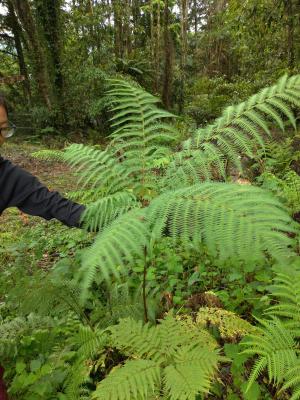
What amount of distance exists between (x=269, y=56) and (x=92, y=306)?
31.3 feet

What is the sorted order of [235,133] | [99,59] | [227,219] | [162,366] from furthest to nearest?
[99,59], [162,366], [235,133], [227,219]

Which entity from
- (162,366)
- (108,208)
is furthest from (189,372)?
(108,208)

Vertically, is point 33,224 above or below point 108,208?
below

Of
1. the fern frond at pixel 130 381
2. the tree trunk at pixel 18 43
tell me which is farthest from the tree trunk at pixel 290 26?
the tree trunk at pixel 18 43

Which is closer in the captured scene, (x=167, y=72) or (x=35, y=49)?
(x=35, y=49)

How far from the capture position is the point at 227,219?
4.28 feet

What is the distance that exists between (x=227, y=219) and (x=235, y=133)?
571 mm

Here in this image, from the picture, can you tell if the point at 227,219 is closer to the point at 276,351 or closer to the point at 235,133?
the point at 235,133

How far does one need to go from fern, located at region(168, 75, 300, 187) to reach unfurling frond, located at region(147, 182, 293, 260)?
26cm

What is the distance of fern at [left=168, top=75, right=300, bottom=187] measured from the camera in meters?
1.65

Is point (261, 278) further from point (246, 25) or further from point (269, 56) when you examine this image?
point (269, 56)

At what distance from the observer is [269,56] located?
1001 centimetres

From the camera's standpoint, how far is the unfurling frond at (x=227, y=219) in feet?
4.00

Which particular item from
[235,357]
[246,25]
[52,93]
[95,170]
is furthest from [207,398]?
[52,93]
